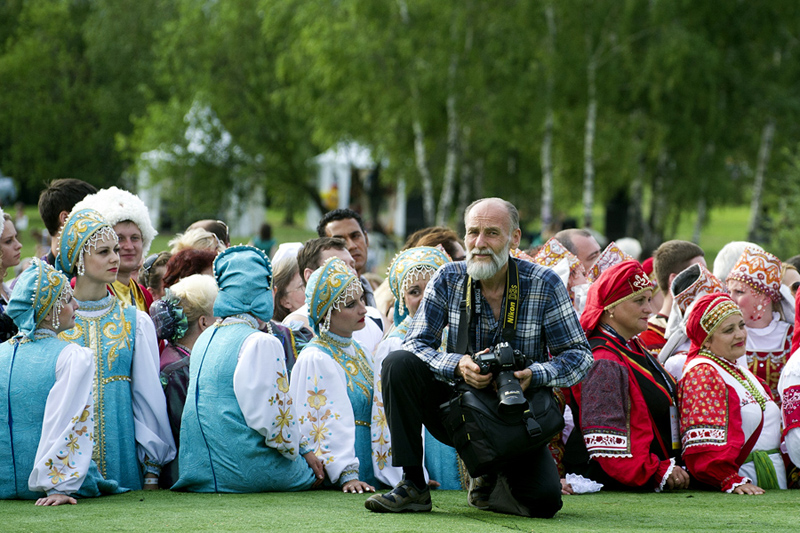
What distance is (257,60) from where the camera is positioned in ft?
104

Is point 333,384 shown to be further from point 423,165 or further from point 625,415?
point 423,165

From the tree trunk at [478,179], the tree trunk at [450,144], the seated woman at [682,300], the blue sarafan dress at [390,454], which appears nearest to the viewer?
the blue sarafan dress at [390,454]

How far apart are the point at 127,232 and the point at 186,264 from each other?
44 centimetres

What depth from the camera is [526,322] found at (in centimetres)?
491

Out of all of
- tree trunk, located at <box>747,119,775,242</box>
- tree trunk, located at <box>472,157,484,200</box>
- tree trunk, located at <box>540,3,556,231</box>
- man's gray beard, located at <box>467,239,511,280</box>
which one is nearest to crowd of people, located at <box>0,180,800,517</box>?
man's gray beard, located at <box>467,239,511,280</box>

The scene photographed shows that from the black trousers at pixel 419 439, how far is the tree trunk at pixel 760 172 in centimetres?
2239

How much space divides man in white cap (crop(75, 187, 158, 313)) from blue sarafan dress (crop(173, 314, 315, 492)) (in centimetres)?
102

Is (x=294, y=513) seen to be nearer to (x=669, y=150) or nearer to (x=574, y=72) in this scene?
(x=574, y=72)

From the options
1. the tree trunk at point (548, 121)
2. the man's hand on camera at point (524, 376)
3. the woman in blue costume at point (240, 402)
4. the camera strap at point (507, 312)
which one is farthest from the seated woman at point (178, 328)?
the tree trunk at point (548, 121)

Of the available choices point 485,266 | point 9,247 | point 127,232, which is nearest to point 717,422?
point 485,266

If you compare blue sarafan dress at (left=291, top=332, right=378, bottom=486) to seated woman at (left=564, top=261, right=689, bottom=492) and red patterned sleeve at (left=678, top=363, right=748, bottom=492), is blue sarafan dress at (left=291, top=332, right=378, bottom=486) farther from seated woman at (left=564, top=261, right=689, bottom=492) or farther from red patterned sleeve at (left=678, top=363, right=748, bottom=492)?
red patterned sleeve at (left=678, top=363, right=748, bottom=492)

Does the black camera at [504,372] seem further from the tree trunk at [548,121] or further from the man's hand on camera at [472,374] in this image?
the tree trunk at [548,121]

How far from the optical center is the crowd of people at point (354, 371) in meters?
4.88

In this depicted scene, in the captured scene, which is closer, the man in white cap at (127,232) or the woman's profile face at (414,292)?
the woman's profile face at (414,292)
